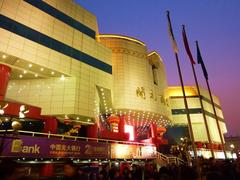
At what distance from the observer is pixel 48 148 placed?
17469 millimetres

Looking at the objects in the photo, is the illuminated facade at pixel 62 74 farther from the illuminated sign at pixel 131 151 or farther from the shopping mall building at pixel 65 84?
the illuminated sign at pixel 131 151

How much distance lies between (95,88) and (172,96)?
1707 inches

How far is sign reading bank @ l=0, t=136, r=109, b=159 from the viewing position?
594 inches

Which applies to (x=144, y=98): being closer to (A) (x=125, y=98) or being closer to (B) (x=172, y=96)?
(A) (x=125, y=98)

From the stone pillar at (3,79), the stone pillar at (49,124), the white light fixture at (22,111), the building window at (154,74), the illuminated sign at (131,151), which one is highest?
the building window at (154,74)

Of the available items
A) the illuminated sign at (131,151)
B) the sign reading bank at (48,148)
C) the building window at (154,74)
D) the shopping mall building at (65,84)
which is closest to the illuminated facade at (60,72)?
the shopping mall building at (65,84)

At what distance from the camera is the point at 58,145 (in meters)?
18.2

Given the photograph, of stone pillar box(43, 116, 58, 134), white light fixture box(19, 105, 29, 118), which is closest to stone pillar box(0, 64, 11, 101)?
white light fixture box(19, 105, 29, 118)

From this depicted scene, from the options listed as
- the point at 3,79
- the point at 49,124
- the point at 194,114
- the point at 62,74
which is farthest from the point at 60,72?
the point at 194,114

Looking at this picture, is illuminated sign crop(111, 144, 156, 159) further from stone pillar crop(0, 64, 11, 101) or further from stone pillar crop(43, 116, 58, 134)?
stone pillar crop(0, 64, 11, 101)

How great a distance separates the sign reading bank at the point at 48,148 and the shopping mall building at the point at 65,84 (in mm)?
73

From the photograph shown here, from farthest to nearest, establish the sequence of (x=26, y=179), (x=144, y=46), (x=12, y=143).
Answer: (x=144, y=46), (x=12, y=143), (x=26, y=179)

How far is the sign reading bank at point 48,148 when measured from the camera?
49.5 feet

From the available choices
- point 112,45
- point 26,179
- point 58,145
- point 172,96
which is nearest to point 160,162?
point 58,145
